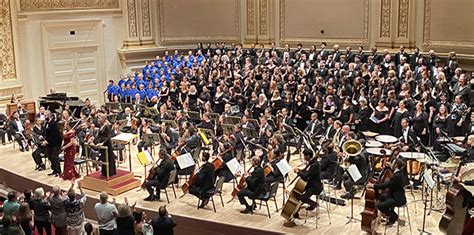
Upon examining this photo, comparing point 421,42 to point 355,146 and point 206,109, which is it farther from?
point 355,146

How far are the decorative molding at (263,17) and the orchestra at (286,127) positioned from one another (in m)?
3.56

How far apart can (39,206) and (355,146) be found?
5.98 meters

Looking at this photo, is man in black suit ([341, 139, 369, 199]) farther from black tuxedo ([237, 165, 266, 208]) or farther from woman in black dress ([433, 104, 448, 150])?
woman in black dress ([433, 104, 448, 150])

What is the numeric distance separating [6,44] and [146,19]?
6.57 meters

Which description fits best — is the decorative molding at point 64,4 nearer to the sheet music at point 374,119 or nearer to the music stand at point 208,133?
the music stand at point 208,133

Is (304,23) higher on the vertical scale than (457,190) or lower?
higher

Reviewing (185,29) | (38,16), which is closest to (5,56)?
(38,16)

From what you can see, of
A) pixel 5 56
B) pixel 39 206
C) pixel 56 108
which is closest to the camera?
pixel 39 206

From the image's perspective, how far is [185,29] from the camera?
26.2 meters

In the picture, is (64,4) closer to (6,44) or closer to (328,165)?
(6,44)

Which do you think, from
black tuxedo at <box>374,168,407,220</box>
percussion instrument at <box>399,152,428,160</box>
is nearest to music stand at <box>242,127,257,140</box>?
percussion instrument at <box>399,152,428,160</box>

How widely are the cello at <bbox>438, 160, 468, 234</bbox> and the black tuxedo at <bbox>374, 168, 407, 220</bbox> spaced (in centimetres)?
77

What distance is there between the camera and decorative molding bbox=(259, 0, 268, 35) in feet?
80.4

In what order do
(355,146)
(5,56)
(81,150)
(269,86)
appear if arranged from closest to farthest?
1. (355,146)
2. (81,150)
3. (269,86)
4. (5,56)
